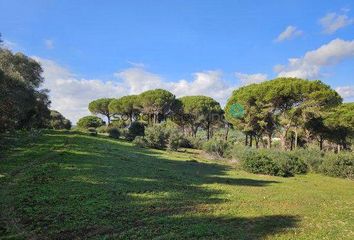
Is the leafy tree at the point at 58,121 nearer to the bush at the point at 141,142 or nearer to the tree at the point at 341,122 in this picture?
the bush at the point at 141,142

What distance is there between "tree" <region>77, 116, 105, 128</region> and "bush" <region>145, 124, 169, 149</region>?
55.5 m

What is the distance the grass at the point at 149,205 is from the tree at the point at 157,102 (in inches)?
2052

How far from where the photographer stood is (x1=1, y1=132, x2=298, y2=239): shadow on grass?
1179 cm

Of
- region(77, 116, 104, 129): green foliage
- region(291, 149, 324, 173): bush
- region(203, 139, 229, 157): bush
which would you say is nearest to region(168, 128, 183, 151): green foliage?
region(203, 139, 229, 157): bush

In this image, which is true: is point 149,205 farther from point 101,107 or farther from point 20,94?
point 101,107

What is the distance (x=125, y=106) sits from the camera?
88562 mm

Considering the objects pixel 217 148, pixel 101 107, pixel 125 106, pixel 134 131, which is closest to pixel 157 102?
pixel 125 106

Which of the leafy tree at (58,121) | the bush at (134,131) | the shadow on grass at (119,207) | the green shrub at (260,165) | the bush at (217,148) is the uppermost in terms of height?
the leafy tree at (58,121)

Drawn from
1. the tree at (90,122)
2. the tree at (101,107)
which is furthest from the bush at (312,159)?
the tree at (90,122)

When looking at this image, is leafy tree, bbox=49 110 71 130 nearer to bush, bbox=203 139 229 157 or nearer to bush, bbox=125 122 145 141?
bush, bbox=125 122 145 141

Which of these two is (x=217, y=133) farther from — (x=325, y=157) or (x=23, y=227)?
(x=23, y=227)

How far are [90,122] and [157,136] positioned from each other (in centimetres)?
5775

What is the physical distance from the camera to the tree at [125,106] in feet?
284

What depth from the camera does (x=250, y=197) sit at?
19.5m
